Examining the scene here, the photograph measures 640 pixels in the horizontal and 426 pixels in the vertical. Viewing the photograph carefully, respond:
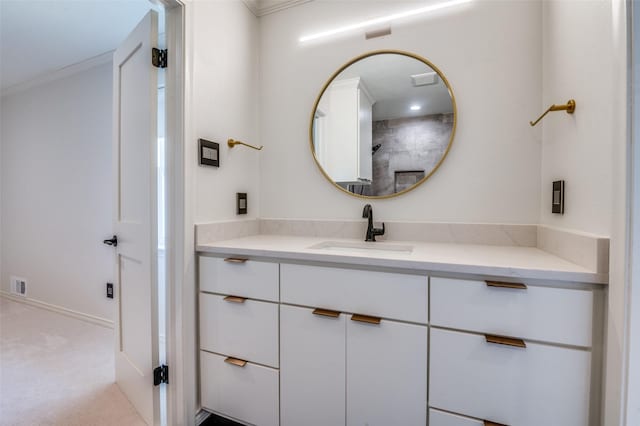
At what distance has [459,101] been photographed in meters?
1.44

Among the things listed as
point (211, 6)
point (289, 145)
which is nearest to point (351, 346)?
point (289, 145)

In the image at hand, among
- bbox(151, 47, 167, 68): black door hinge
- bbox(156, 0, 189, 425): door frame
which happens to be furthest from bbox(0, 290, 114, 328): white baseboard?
bbox(151, 47, 167, 68): black door hinge

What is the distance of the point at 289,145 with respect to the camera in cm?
181

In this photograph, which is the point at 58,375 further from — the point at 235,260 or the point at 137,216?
the point at 235,260

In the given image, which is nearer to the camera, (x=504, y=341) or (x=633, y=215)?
(x=633, y=215)

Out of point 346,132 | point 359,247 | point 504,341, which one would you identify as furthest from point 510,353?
point 346,132

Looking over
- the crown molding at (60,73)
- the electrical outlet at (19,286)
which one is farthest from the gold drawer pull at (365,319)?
the electrical outlet at (19,286)

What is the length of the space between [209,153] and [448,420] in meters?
1.51

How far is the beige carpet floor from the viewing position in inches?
55.8

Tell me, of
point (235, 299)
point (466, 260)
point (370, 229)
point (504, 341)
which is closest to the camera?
point (504, 341)

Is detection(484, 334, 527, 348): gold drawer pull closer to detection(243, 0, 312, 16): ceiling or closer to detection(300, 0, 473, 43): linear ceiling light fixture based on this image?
detection(300, 0, 473, 43): linear ceiling light fixture

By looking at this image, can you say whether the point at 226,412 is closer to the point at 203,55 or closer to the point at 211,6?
the point at 203,55

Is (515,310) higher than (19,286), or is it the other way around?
(515,310)

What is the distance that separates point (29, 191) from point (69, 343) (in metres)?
1.86
